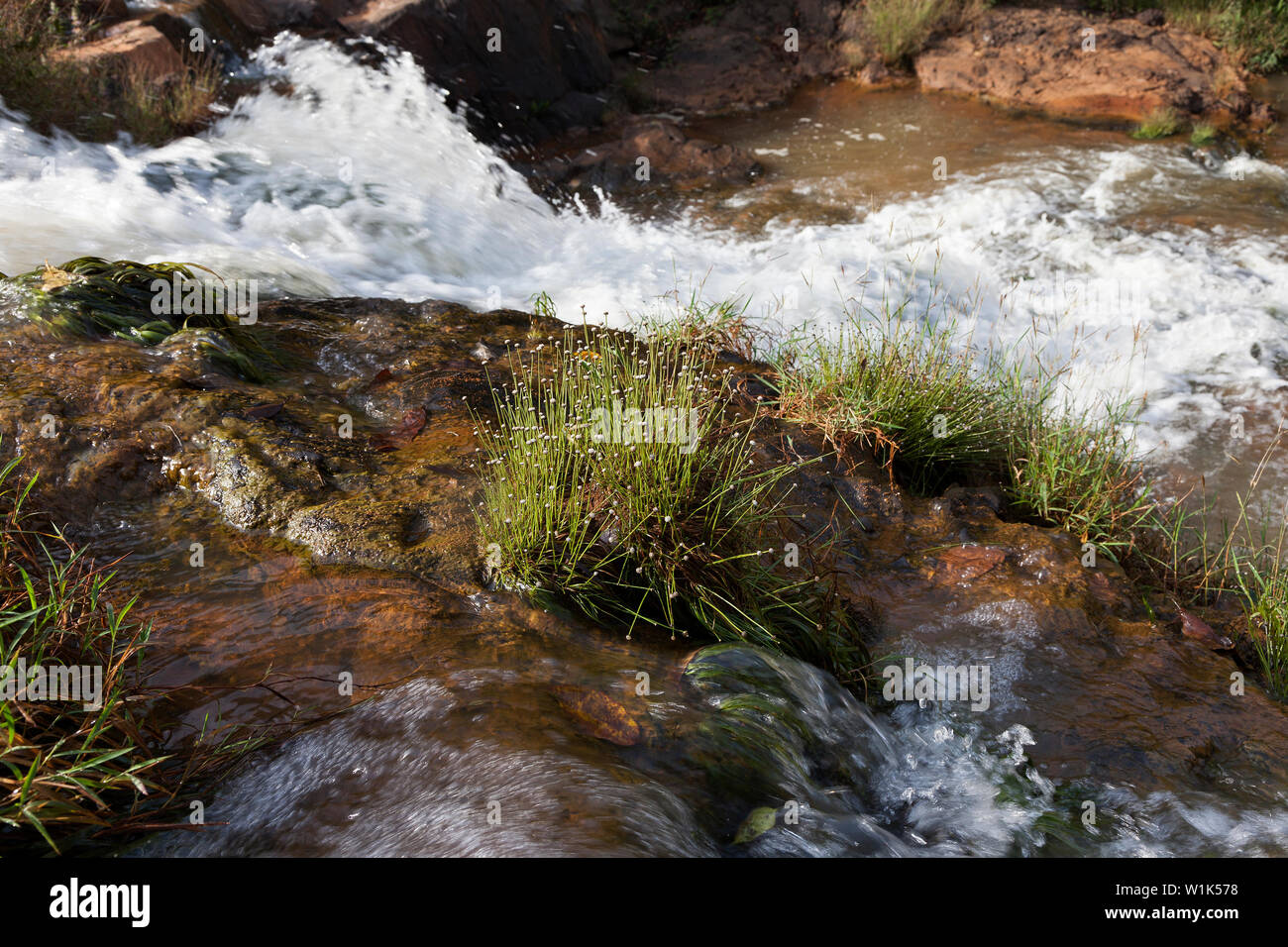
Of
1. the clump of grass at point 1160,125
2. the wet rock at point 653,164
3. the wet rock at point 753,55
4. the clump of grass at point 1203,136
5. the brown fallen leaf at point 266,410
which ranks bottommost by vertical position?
the brown fallen leaf at point 266,410

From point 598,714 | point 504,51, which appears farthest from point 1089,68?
point 598,714

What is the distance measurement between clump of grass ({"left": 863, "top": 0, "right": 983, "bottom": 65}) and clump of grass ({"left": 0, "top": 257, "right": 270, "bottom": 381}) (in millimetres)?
10548

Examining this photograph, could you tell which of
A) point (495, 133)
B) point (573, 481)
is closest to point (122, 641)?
point (573, 481)

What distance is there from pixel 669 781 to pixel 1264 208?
378 inches

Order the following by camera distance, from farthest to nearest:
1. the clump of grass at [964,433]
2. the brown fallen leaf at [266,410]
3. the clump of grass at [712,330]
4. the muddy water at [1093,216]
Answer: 1. the muddy water at [1093,216]
2. the clump of grass at [712,330]
3. the clump of grass at [964,433]
4. the brown fallen leaf at [266,410]

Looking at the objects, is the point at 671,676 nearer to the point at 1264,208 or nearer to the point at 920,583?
the point at 920,583

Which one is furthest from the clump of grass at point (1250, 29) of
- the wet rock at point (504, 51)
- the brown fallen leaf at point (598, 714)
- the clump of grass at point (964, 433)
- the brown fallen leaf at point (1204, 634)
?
the brown fallen leaf at point (598, 714)

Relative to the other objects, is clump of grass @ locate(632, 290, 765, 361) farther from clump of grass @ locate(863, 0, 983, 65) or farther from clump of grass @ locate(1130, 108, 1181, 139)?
Result: clump of grass @ locate(863, 0, 983, 65)

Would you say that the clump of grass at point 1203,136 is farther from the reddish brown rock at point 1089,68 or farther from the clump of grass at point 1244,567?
the clump of grass at point 1244,567

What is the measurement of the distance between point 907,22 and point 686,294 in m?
7.39

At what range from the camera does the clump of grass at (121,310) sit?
461 cm

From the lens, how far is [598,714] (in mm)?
2875

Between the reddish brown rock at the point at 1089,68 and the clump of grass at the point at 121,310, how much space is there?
10446 millimetres
